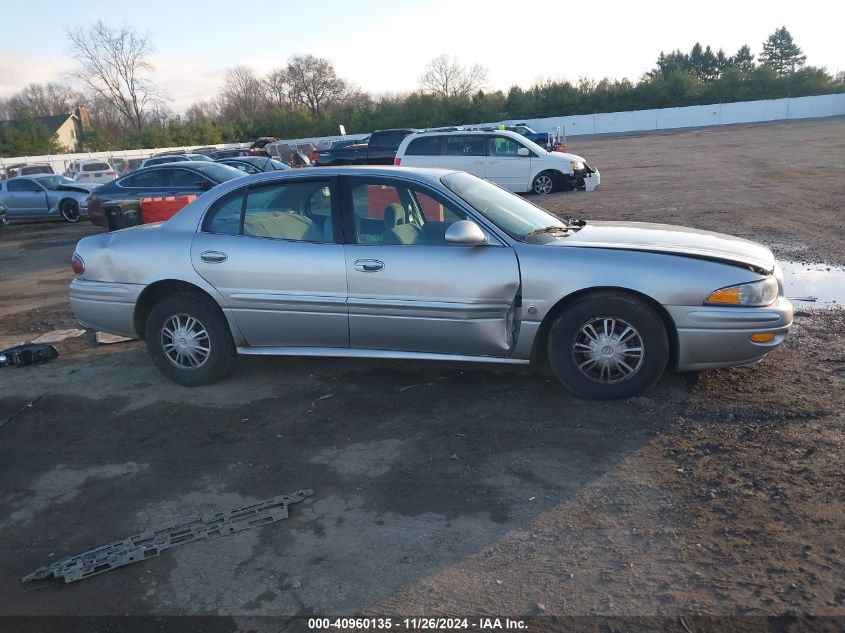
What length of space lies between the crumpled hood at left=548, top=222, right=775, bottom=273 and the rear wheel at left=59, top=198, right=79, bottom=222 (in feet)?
57.2

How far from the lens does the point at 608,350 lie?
4648mm

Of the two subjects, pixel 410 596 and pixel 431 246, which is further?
pixel 431 246

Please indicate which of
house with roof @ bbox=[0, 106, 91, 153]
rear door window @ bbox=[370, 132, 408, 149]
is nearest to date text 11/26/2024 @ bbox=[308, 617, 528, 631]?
rear door window @ bbox=[370, 132, 408, 149]

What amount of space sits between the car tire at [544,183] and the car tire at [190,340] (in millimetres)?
13811

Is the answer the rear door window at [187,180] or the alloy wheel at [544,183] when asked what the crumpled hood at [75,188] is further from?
the alloy wheel at [544,183]

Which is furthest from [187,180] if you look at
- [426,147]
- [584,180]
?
[584,180]

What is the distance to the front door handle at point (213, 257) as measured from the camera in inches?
207

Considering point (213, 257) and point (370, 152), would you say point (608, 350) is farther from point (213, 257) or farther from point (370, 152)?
point (370, 152)

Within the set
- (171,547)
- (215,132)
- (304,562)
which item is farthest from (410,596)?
(215,132)

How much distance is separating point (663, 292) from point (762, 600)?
7.10ft

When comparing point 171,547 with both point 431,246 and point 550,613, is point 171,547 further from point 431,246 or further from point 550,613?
point 431,246

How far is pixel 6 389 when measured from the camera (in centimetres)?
577

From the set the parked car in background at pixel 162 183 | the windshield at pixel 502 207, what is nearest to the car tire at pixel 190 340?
the windshield at pixel 502 207

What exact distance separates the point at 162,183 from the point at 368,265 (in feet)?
36.7
